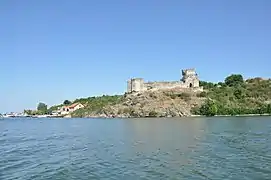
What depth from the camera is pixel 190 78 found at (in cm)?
12650

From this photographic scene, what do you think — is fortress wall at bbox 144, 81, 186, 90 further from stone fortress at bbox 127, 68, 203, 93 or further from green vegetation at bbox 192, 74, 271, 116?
green vegetation at bbox 192, 74, 271, 116

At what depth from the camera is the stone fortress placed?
4929 inches

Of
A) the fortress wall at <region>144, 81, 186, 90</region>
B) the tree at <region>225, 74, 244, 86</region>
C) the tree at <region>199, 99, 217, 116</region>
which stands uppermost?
the tree at <region>225, 74, 244, 86</region>

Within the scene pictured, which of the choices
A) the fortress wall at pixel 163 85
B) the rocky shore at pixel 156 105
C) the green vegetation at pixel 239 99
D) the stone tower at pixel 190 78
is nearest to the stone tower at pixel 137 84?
the fortress wall at pixel 163 85

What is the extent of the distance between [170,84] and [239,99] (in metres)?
23.4

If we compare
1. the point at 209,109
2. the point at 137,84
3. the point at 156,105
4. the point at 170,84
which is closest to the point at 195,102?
the point at 209,109

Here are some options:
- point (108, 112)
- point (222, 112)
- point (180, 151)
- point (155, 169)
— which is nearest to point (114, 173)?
point (155, 169)

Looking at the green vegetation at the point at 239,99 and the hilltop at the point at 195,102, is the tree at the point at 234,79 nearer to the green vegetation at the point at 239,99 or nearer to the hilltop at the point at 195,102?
the green vegetation at the point at 239,99

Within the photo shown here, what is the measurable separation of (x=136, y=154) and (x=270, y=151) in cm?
913

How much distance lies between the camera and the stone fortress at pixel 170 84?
125188 mm

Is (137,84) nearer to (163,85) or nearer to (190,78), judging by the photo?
(163,85)

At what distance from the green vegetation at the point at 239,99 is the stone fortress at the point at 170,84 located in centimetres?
608

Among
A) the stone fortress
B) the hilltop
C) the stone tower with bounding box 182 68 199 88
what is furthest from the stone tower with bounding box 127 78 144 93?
the stone tower with bounding box 182 68 199 88

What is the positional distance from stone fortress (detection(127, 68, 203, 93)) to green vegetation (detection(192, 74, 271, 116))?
20.0ft
